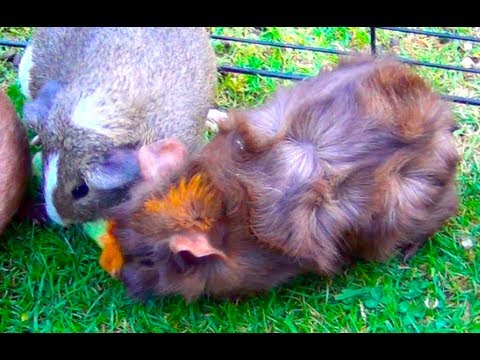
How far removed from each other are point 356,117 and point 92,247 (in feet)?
3.50

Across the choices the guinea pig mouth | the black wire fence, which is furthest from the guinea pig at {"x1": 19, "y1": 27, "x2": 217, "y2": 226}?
the guinea pig mouth

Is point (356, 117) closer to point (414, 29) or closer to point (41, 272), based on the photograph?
point (414, 29)

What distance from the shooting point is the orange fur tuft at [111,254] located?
2.43m

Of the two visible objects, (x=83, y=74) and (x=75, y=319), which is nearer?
(x=75, y=319)


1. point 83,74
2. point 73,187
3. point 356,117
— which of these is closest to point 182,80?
point 83,74

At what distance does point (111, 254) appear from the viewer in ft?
8.13

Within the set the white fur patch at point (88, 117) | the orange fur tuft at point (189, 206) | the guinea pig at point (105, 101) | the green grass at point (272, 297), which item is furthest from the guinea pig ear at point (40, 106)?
the orange fur tuft at point (189, 206)

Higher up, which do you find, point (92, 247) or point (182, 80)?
point (182, 80)

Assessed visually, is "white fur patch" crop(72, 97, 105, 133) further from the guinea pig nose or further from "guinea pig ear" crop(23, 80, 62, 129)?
the guinea pig nose

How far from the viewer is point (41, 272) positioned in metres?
2.66

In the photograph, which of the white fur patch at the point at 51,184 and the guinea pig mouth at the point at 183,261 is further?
the white fur patch at the point at 51,184

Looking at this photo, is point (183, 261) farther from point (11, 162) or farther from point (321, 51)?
point (321, 51)

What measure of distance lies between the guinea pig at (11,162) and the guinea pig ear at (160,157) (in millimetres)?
479

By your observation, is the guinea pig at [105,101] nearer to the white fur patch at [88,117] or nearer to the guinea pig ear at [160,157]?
the white fur patch at [88,117]
